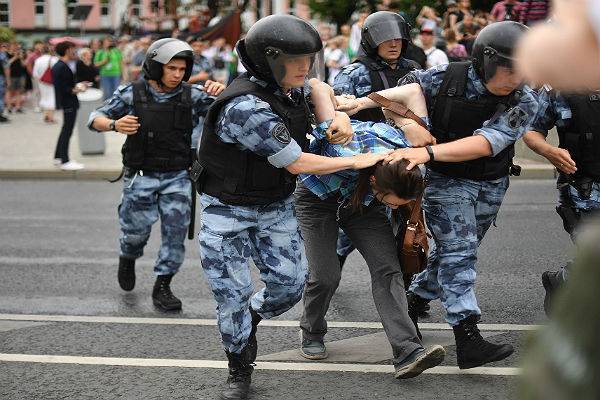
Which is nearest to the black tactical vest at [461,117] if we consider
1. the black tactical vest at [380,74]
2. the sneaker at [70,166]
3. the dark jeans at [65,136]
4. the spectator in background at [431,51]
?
the black tactical vest at [380,74]

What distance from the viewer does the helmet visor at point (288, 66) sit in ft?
14.4

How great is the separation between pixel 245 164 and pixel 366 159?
0.54m

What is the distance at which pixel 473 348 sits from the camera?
4914 mm

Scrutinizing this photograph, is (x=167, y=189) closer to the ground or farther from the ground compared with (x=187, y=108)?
closer to the ground

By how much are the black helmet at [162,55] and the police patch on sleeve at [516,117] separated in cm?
222

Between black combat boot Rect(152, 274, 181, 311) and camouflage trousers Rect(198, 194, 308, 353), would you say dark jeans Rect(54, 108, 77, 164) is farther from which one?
camouflage trousers Rect(198, 194, 308, 353)

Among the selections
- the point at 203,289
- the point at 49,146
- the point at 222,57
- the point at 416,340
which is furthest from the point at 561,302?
the point at 222,57

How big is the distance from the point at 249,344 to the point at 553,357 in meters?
3.63

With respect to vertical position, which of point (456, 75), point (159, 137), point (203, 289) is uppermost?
point (456, 75)

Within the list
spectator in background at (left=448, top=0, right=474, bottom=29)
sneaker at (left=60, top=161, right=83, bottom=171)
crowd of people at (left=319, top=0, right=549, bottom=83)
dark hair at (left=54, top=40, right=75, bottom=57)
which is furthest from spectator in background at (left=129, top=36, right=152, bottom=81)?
spectator in background at (left=448, top=0, right=474, bottom=29)

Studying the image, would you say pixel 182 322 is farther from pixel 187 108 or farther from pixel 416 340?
pixel 416 340

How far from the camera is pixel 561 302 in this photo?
4.25ft

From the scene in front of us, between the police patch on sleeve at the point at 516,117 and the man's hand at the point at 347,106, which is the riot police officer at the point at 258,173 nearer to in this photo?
the man's hand at the point at 347,106

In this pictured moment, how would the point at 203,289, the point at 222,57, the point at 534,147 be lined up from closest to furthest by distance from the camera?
1. the point at 534,147
2. the point at 203,289
3. the point at 222,57
